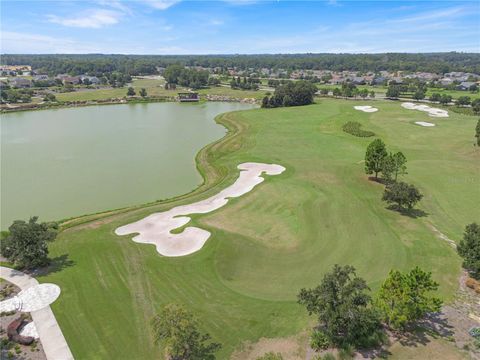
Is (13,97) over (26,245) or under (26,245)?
over

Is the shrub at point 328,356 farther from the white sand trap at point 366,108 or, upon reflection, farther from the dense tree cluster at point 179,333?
the white sand trap at point 366,108

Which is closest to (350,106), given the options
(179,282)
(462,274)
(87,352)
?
(462,274)

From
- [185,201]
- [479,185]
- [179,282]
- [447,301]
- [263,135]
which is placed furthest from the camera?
[263,135]

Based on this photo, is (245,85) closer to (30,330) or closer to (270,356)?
(30,330)

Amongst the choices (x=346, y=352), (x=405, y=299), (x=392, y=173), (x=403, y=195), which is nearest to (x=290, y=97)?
(x=392, y=173)

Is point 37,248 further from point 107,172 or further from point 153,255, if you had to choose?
point 107,172

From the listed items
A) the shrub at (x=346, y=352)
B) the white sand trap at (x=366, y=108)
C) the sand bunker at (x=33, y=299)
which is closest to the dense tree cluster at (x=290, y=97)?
the white sand trap at (x=366, y=108)
